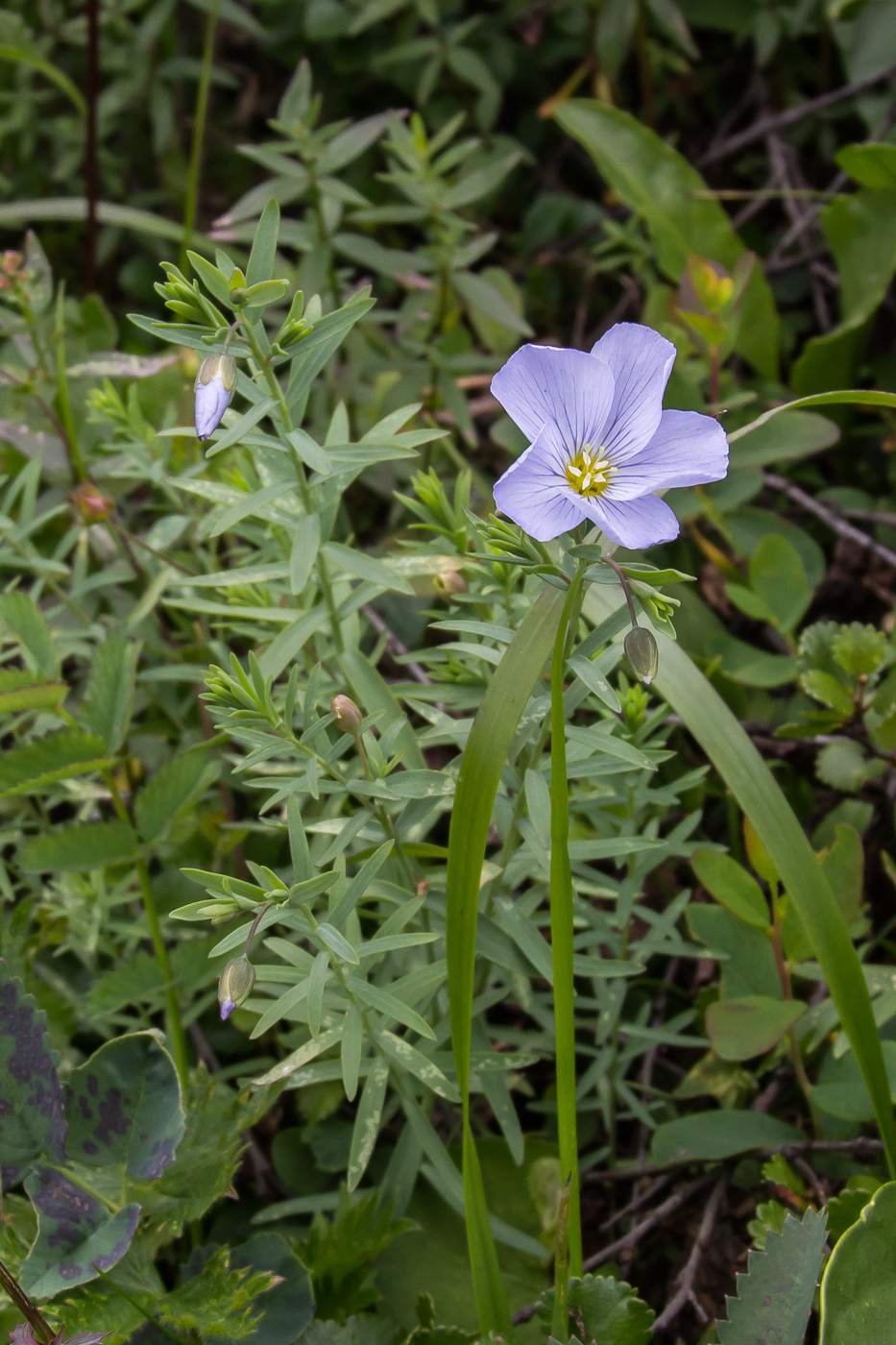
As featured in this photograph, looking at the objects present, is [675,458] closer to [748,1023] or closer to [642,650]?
[642,650]

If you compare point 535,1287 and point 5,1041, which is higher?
point 5,1041

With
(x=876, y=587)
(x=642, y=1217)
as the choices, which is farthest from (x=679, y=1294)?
(x=876, y=587)

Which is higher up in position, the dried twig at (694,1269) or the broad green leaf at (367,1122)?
the broad green leaf at (367,1122)

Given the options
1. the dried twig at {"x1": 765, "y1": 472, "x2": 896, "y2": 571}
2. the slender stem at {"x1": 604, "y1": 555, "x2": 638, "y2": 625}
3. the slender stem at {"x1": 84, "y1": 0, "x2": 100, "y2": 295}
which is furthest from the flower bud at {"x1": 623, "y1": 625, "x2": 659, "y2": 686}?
the slender stem at {"x1": 84, "y1": 0, "x2": 100, "y2": 295}

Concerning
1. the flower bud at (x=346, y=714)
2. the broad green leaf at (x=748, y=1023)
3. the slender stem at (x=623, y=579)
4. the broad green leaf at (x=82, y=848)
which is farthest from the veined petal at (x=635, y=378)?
the broad green leaf at (x=82, y=848)

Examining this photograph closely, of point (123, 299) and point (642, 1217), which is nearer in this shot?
point (642, 1217)

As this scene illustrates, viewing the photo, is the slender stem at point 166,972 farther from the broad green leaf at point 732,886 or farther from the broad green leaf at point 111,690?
the broad green leaf at point 732,886

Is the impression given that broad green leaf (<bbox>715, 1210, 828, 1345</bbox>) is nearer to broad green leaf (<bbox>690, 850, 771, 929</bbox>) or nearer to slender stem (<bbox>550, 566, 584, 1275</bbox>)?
slender stem (<bbox>550, 566, 584, 1275</bbox>)

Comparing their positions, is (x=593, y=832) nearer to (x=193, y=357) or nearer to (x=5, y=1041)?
(x=5, y=1041)
